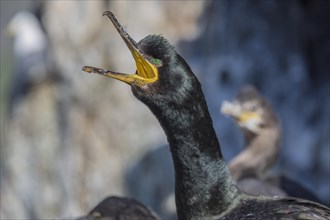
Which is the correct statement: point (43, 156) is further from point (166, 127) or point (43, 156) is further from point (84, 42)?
point (166, 127)

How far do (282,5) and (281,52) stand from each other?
52 centimetres

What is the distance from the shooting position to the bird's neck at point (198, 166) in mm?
4824

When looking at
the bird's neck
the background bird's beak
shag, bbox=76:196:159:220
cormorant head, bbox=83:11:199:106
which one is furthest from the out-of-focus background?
cormorant head, bbox=83:11:199:106

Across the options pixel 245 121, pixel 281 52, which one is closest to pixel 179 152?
pixel 245 121

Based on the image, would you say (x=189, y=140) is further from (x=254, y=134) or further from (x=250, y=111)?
(x=254, y=134)

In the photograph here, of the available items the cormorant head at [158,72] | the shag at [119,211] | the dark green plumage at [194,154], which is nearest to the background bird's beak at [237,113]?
the shag at [119,211]

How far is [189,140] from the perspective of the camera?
4.88 metres

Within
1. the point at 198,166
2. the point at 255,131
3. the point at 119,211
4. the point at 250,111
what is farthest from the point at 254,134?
the point at 198,166

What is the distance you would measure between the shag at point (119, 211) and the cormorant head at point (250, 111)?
1825 mm

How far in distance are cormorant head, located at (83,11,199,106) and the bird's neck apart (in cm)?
12

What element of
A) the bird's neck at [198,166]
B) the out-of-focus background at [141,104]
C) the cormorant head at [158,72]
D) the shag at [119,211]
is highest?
the out-of-focus background at [141,104]

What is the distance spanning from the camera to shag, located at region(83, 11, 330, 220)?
15.5 feet

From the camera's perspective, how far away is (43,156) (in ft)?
37.2

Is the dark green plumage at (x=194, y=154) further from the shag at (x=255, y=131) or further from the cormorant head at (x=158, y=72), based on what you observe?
the shag at (x=255, y=131)
